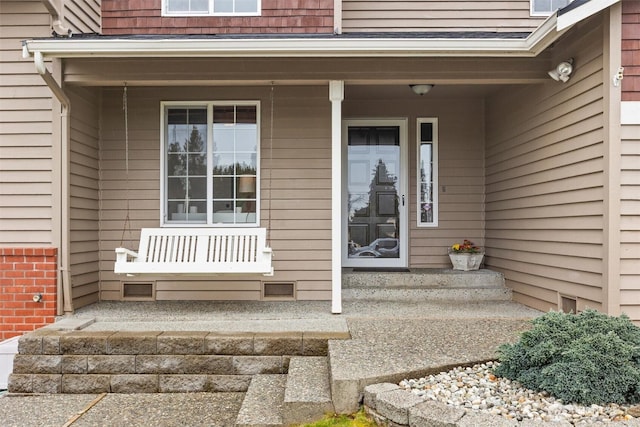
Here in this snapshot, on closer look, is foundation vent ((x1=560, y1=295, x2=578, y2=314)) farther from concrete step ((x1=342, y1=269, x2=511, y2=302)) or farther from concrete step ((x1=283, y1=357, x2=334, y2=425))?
concrete step ((x1=283, y1=357, x2=334, y2=425))

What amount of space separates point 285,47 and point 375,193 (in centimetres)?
258

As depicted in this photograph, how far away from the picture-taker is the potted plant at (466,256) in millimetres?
5934

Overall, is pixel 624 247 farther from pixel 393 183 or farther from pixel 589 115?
pixel 393 183

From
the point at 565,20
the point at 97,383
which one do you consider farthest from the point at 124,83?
the point at 565,20

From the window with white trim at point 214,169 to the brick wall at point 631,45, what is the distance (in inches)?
137

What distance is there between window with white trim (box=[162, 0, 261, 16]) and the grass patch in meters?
4.58

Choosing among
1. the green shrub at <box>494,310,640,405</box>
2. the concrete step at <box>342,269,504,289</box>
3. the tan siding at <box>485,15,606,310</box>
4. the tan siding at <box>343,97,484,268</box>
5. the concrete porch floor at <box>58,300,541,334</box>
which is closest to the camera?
the green shrub at <box>494,310,640,405</box>

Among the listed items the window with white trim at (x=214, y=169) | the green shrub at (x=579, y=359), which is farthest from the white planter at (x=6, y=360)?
the green shrub at (x=579, y=359)

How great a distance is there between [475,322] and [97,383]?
→ 320 centimetres

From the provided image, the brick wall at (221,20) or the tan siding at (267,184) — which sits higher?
the brick wall at (221,20)

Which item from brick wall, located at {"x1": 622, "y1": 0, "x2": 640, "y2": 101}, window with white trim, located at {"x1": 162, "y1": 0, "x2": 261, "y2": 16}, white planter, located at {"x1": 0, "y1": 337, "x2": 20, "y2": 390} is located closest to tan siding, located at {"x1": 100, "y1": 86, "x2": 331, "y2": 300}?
window with white trim, located at {"x1": 162, "y1": 0, "x2": 261, "y2": 16}

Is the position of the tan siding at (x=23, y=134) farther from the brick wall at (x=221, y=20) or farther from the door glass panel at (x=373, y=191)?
the door glass panel at (x=373, y=191)

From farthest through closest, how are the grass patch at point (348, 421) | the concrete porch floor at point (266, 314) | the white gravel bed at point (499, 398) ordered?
1. the concrete porch floor at point (266, 314)
2. the grass patch at point (348, 421)
3. the white gravel bed at point (499, 398)

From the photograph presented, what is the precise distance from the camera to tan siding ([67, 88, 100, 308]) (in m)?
4.85
